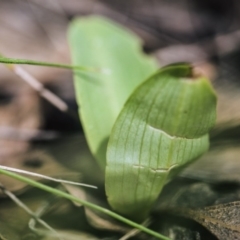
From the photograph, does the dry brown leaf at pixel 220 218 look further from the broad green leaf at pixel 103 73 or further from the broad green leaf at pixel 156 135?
the broad green leaf at pixel 103 73

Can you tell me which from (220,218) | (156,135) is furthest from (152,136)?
(220,218)

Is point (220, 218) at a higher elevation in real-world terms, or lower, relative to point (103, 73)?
lower

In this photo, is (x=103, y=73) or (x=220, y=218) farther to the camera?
(x=103, y=73)

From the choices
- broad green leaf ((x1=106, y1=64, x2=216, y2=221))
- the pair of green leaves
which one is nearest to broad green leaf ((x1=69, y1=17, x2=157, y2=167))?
the pair of green leaves

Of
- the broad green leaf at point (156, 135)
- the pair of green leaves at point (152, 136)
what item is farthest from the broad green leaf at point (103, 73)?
the broad green leaf at point (156, 135)

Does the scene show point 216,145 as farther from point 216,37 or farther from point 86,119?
point 216,37

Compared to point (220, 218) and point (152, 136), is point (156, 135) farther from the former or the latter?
point (220, 218)

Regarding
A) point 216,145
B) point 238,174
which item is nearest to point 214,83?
point 216,145
